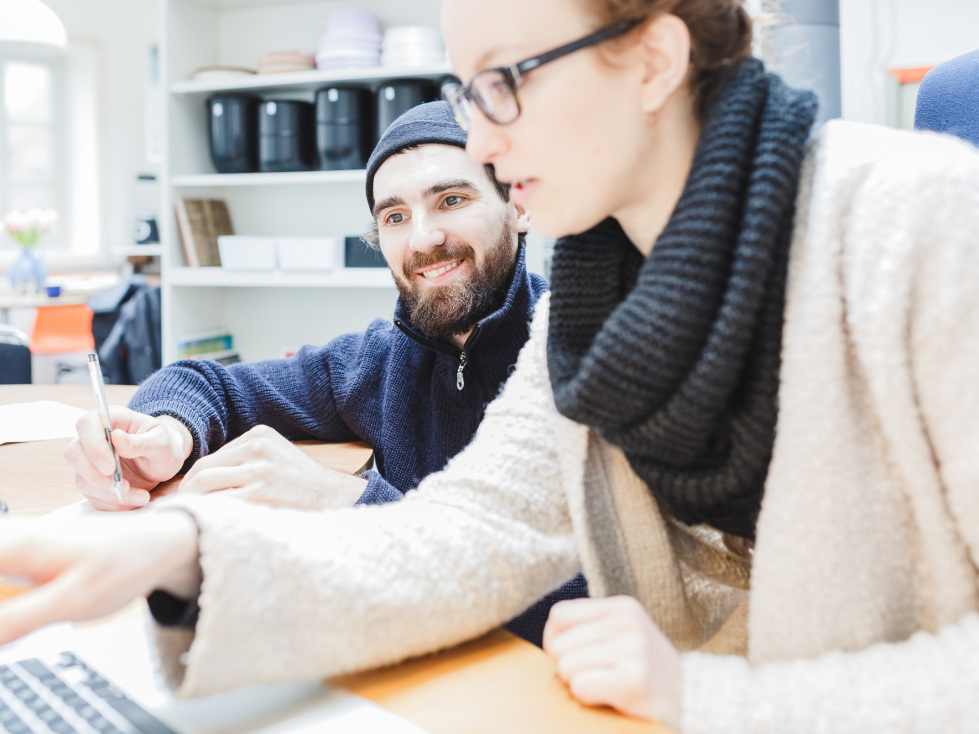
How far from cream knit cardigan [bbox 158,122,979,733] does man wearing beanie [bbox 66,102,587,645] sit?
0.63 m

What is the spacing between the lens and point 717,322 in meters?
0.62

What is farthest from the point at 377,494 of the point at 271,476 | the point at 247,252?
the point at 247,252

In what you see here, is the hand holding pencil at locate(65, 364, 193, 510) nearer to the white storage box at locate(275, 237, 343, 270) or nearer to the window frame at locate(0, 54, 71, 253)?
the white storage box at locate(275, 237, 343, 270)

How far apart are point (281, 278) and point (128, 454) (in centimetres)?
217

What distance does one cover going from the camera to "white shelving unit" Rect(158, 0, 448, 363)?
326 centimetres

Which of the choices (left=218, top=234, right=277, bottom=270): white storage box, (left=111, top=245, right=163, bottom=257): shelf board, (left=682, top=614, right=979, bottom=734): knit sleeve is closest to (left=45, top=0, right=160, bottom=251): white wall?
(left=111, top=245, right=163, bottom=257): shelf board

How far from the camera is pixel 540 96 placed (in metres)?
0.70

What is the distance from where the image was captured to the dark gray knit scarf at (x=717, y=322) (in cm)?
63

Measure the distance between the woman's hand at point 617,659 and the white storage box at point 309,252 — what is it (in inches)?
104

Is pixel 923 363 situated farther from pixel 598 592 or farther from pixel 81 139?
pixel 81 139

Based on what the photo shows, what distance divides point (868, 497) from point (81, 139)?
600cm

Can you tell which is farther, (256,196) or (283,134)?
(256,196)

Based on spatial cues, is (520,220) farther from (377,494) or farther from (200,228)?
(200,228)

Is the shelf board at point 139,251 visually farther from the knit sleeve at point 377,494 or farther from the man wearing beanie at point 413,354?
the knit sleeve at point 377,494
